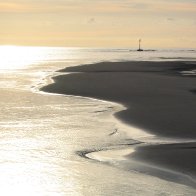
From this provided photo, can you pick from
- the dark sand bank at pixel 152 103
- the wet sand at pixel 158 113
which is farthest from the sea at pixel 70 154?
the dark sand bank at pixel 152 103

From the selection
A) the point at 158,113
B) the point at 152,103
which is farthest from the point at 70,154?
the point at 152,103

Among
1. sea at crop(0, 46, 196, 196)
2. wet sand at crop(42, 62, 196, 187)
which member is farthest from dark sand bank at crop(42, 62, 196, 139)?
sea at crop(0, 46, 196, 196)

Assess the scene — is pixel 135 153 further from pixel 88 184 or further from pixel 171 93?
pixel 171 93

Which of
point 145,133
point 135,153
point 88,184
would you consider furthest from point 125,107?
point 88,184

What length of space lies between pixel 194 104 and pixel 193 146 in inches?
493

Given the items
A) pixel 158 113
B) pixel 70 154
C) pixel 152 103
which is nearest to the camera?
pixel 70 154

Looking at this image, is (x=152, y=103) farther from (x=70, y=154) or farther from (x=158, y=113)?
(x=70, y=154)

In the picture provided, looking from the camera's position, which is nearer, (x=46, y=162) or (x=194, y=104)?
(x=46, y=162)

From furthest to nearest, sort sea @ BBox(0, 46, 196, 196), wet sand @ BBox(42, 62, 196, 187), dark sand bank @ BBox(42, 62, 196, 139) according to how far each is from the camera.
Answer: dark sand bank @ BBox(42, 62, 196, 139) < wet sand @ BBox(42, 62, 196, 187) < sea @ BBox(0, 46, 196, 196)

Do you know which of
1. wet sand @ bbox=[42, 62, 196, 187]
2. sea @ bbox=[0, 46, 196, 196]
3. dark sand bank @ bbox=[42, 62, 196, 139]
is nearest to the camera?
sea @ bbox=[0, 46, 196, 196]

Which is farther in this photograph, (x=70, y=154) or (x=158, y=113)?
(x=158, y=113)

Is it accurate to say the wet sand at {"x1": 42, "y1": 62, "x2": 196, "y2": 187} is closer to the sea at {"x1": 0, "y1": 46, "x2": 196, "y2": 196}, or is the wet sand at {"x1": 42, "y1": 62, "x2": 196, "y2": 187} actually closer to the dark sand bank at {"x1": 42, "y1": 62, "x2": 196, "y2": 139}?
the dark sand bank at {"x1": 42, "y1": 62, "x2": 196, "y2": 139}

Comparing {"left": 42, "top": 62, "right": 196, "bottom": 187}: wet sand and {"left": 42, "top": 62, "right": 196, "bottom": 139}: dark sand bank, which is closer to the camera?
{"left": 42, "top": 62, "right": 196, "bottom": 187}: wet sand

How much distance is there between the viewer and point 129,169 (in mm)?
15500
